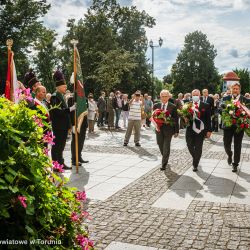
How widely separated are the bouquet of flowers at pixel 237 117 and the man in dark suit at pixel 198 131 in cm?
45

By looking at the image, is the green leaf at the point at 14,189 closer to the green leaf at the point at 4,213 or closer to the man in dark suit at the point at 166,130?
the green leaf at the point at 4,213

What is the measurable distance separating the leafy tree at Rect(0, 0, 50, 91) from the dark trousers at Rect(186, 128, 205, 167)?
2643 centimetres

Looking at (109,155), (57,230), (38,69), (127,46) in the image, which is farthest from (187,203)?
(38,69)

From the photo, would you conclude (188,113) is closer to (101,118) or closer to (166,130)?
(166,130)

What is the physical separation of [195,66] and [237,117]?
6328 cm

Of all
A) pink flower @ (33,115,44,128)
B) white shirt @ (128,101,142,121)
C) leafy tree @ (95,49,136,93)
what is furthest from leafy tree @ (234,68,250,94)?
pink flower @ (33,115,44,128)

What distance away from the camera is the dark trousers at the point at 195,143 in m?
8.41

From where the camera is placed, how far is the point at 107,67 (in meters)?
35.0

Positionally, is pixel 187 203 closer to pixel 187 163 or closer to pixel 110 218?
pixel 110 218

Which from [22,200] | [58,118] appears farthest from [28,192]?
[58,118]

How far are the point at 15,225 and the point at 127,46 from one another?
174 ft

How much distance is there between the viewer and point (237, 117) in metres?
8.14

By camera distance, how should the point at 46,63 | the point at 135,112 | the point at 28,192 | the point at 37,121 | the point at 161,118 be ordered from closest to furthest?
the point at 28,192
the point at 37,121
the point at 161,118
the point at 135,112
the point at 46,63

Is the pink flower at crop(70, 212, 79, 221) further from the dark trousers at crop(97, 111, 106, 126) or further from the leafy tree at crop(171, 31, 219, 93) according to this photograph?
the leafy tree at crop(171, 31, 219, 93)
